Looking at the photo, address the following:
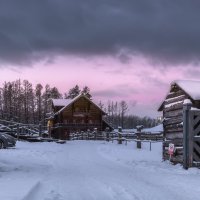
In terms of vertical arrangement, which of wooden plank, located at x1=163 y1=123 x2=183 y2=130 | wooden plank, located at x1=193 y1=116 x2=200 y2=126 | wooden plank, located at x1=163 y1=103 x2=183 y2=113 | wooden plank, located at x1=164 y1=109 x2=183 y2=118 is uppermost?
wooden plank, located at x1=163 y1=103 x2=183 y2=113

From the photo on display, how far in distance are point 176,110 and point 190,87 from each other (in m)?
1.14


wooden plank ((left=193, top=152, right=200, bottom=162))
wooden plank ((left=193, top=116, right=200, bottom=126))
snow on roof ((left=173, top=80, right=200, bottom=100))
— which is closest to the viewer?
wooden plank ((left=193, top=152, right=200, bottom=162))

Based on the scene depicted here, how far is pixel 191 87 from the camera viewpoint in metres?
16.9

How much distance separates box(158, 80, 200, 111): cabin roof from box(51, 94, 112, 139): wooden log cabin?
4928 centimetres

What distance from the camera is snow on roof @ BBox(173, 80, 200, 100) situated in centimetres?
1614

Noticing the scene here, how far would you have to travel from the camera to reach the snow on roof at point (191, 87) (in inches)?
635

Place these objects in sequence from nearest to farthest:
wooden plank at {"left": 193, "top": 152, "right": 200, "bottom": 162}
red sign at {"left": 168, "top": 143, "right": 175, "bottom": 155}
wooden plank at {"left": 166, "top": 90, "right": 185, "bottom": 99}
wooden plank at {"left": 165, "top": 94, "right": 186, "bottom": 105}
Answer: wooden plank at {"left": 193, "top": 152, "right": 200, "bottom": 162}
red sign at {"left": 168, "top": 143, "right": 175, "bottom": 155}
wooden plank at {"left": 165, "top": 94, "right": 186, "bottom": 105}
wooden plank at {"left": 166, "top": 90, "right": 185, "bottom": 99}

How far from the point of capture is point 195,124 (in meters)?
15.2

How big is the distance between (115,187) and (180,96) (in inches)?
312

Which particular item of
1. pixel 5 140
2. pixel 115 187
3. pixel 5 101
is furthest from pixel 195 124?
pixel 5 101

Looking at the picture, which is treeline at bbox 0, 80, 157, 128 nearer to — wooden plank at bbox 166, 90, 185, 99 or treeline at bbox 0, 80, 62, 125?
treeline at bbox 0, 80, 62, 125

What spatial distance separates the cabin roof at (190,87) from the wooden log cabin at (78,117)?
49.3m

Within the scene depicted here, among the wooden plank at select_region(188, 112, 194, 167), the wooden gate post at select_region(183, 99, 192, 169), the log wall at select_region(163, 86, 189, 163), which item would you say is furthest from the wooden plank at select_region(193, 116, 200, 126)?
the log wall at select_region(163, 86, 189, 163)

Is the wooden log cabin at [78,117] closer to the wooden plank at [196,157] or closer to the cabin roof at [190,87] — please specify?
the cabin roof at [190,87]
